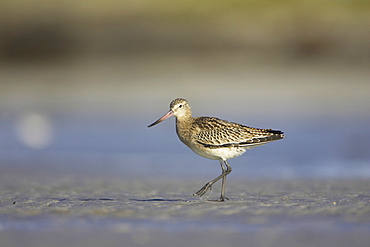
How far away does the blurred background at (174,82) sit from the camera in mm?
13453

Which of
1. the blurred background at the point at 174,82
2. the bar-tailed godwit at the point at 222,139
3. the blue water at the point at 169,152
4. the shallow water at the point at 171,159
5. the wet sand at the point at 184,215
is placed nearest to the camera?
the wet sand at the point at 184,215

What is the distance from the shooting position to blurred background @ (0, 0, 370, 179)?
530 inches

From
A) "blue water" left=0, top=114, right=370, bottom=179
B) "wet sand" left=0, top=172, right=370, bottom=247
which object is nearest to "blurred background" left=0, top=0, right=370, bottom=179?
"blue water" left=0, top=114, right=370, bottom=179

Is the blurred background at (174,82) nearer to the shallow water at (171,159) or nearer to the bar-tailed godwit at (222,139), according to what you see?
the shallow water at (171,159)

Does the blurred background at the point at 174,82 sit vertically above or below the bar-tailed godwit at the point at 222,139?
above

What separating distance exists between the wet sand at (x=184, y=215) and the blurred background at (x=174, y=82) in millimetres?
2083

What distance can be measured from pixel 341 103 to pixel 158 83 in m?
8.10

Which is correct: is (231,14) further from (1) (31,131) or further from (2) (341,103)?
(1) (31,131)

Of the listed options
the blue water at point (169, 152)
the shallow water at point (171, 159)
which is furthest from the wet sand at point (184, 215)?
the blue water at point (169, 152)

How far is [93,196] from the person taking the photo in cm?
888

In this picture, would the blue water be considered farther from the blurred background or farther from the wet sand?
the wet sand

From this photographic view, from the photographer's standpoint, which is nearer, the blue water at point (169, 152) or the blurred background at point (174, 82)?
the blue water at point (169, 152)

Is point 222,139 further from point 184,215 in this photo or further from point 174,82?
point 174,82

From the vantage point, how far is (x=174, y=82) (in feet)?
89.4
